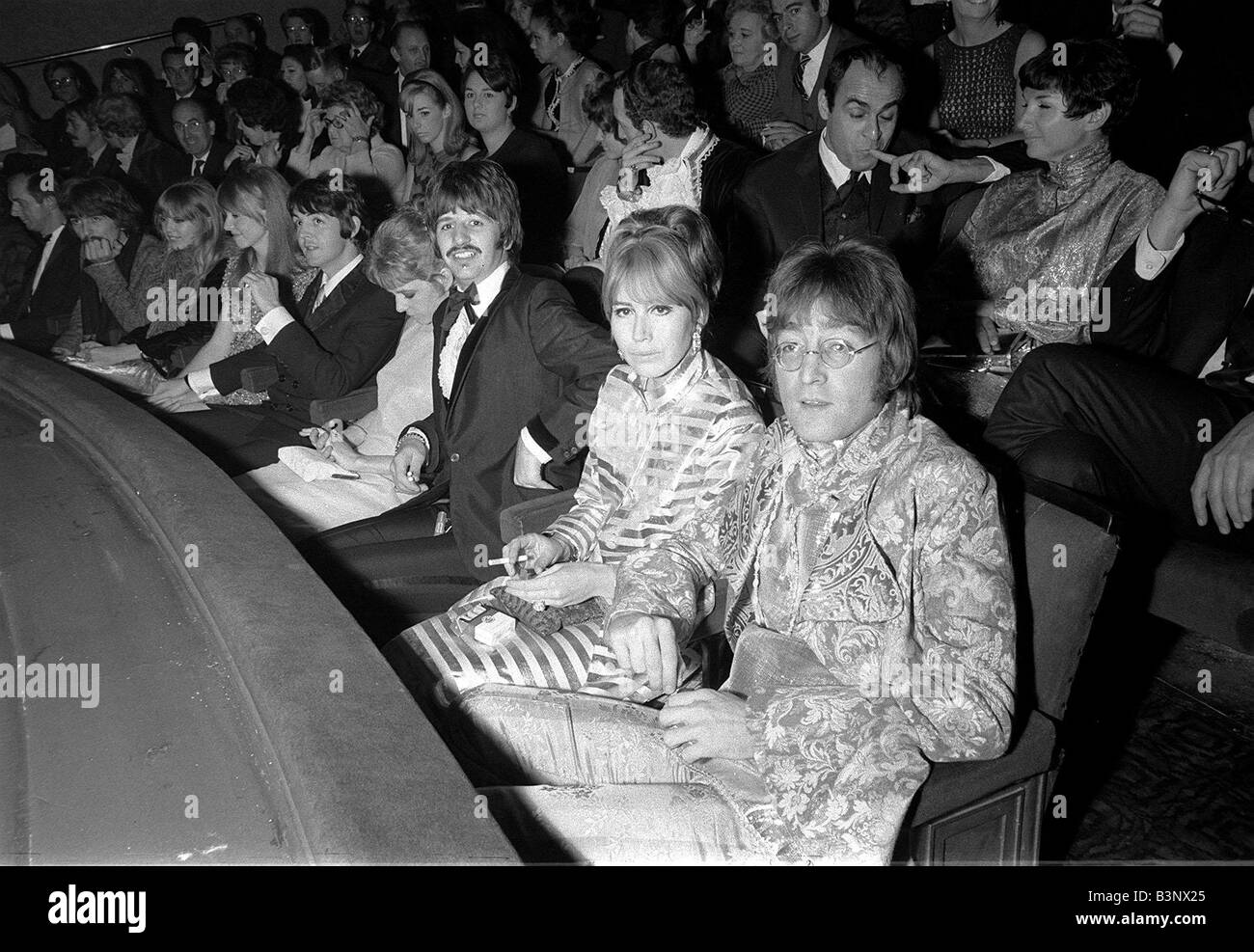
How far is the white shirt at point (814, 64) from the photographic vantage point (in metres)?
3.65

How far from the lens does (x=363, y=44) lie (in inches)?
255

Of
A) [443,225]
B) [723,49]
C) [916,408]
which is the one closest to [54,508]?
[443,225]

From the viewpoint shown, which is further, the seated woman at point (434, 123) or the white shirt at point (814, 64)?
the seated woman at point (434, 123)

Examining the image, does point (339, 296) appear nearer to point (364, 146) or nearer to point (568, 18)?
point (364, 146)

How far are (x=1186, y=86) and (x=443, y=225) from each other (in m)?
2.21

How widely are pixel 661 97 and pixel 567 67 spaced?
1.92 meters

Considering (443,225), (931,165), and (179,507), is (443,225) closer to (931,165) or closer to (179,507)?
(179,507)

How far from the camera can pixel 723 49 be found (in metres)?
4.59

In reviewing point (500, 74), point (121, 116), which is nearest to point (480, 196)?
point (500, 74)

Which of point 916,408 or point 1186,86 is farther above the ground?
point 1186,86

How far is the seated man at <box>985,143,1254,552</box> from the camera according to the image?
1.93 meters

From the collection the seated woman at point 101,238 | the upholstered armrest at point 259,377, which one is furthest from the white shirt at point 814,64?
the seated woman at point 101,238

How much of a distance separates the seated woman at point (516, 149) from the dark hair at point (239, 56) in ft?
11.4

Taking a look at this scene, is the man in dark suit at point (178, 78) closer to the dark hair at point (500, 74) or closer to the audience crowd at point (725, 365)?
the audience crowd at point (725, 365)
